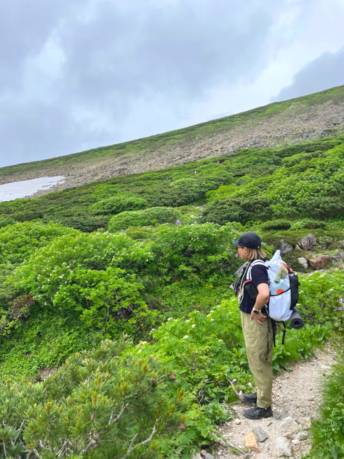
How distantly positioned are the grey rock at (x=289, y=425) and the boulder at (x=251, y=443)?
0.41m

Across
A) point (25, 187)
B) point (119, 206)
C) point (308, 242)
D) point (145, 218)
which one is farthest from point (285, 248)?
point (25, 187)

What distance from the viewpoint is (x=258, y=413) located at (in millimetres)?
3416

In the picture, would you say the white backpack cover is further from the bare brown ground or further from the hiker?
the bare brown ground

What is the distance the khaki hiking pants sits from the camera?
331 cm

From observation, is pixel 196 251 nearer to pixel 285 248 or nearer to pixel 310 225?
pixel 285 248

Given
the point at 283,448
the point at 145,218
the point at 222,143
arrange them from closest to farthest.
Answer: the point at 283,448
the point at 145,218
the point at 222,143

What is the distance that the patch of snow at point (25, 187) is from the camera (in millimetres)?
43844

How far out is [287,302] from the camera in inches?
122

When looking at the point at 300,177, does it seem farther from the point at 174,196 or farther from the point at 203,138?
the point at 203,138

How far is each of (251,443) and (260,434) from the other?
17cm

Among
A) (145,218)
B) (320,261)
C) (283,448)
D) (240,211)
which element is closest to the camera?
(283,448)

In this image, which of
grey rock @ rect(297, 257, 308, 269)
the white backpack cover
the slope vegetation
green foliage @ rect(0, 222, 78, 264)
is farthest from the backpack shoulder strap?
the slope vegetation

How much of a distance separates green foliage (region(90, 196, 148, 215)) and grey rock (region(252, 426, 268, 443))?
17219 millimetres

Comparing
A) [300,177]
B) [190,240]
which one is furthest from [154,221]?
[300,177]
